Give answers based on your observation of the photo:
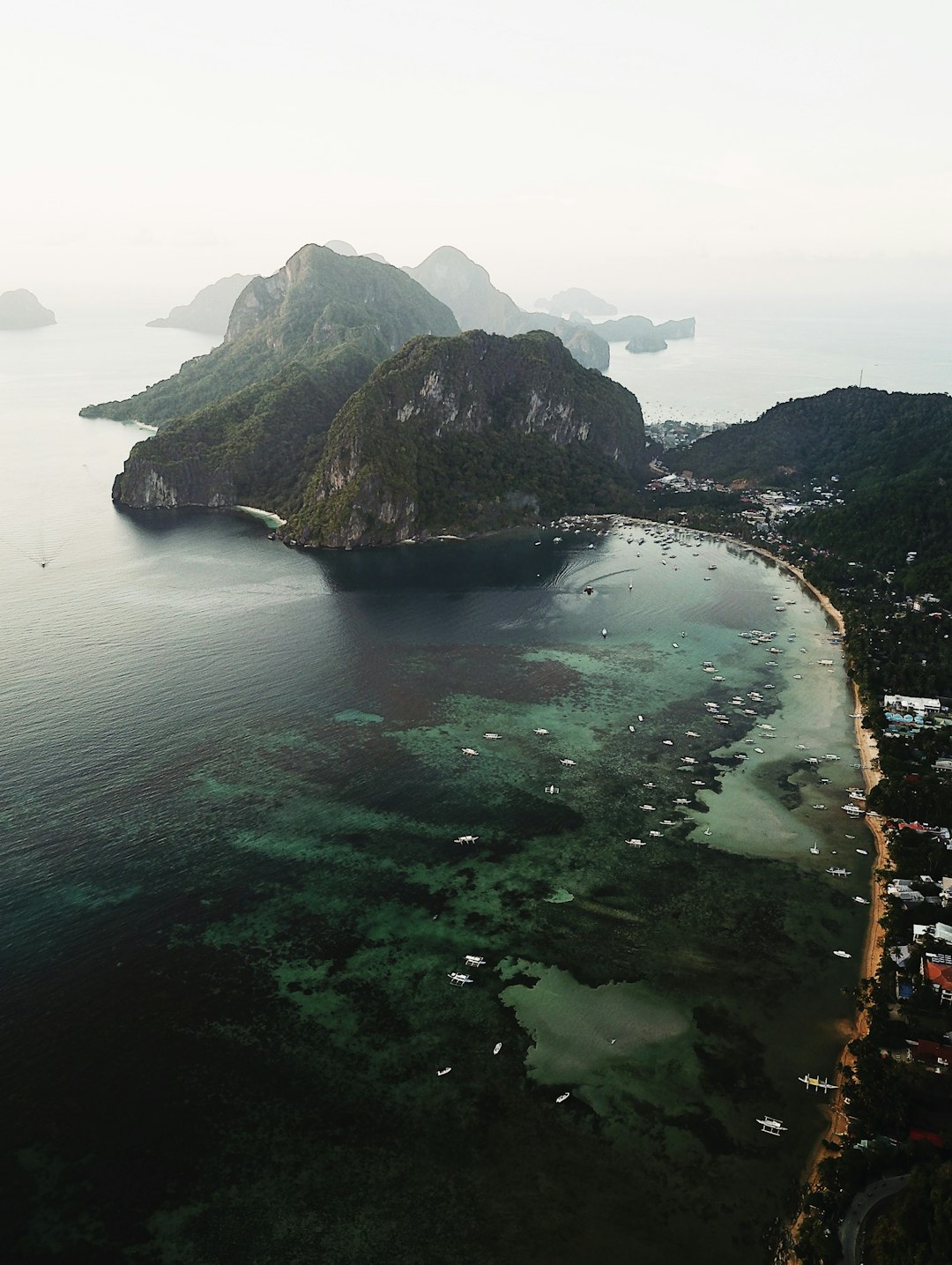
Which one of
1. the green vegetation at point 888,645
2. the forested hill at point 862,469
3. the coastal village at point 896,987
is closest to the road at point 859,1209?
the coastal village at point 896,987

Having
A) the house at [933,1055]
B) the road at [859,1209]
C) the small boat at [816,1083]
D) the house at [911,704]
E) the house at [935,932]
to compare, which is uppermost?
the house at [911,704]

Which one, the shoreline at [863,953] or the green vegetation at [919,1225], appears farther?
the shoreline at [863,953]

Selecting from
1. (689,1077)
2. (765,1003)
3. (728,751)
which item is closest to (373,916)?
(689,1077)

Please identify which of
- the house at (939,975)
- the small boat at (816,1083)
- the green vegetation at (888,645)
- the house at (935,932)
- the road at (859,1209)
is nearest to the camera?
the road at (859,1209)

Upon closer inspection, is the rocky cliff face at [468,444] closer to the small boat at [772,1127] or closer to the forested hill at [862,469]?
the forested hill at [862,469]

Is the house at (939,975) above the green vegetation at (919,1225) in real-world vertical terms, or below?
above

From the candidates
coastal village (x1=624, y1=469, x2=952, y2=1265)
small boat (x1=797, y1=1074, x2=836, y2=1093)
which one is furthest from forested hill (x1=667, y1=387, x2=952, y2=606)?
small boat (x1=797, y1=1074, x2=836, y2=1093)

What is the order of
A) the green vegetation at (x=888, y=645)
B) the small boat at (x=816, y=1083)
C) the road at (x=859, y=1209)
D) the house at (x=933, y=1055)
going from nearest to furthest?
the road at (x=859, y=1209)
the green vegetation at (x=888, y=645)
the small boat at (x=816, y=1083)
the house at (x=933, y=1055)
